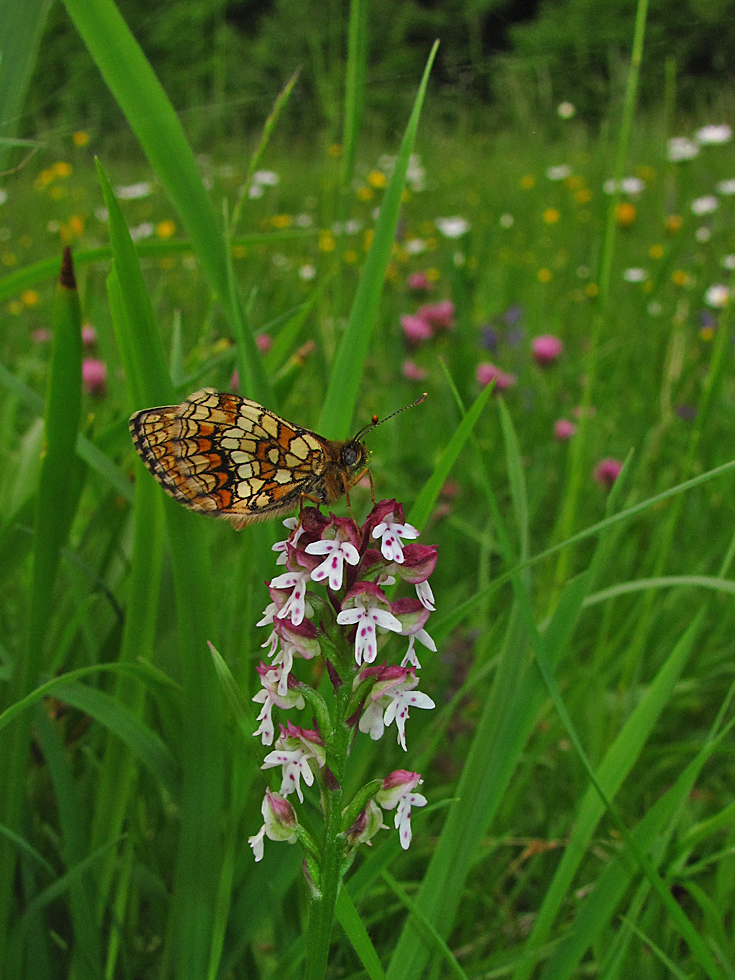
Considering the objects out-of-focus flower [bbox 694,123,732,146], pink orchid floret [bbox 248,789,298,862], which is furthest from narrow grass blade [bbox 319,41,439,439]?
out-of-focus flower [bbox 694,123,732,146]

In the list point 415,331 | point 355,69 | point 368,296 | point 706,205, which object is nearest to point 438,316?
point 415,331

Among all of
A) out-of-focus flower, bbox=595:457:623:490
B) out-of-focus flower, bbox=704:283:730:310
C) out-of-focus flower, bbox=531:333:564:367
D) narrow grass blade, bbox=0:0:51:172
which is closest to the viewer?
narrow grass blade, bbox=0:0:51:172

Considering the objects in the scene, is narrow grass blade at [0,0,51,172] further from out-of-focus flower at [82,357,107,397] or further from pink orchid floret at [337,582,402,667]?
out-of-focus flower at [82,357,107,397]

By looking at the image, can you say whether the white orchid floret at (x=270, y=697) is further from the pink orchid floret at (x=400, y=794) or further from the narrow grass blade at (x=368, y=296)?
the narrow grass blade at (x=368, y=296)

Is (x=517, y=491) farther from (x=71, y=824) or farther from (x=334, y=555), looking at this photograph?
(x=71, y=824)

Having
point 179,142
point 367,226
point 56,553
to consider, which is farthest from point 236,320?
point 367,226

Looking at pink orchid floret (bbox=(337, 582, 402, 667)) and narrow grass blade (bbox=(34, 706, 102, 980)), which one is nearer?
pink orchid floret (bbox=(337, 582, 402, 667))

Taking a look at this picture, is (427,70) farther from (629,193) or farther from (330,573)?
(629,193)

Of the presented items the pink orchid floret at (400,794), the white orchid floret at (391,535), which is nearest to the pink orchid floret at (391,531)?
the white orchid floret at (391,535)
